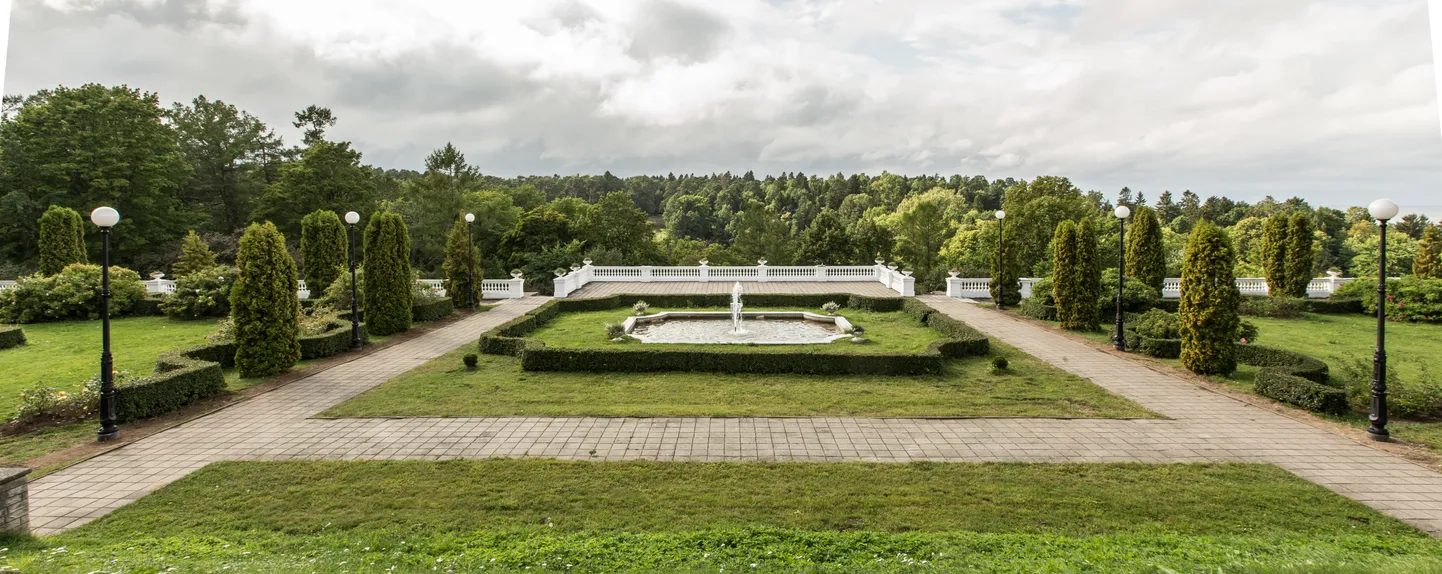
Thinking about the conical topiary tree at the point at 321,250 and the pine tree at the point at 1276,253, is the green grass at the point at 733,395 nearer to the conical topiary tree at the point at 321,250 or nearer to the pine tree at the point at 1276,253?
the conical topiary tree at the point at 321,250

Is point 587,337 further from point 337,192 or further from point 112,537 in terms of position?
point 337,192

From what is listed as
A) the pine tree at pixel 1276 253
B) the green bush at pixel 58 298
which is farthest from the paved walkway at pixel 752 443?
the pine tree at pixel 1276 253

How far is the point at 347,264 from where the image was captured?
75.6ft

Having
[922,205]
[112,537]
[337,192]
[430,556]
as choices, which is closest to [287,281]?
[112,537]

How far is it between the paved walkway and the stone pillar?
77 centimetres

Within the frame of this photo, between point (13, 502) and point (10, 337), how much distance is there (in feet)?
51.4

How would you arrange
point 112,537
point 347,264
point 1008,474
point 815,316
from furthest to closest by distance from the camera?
point 347,264 < point 815,316 < point 1008,474 < point 112,537

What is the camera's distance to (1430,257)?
922 inches

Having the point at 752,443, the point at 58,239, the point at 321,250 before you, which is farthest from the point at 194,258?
the point at 752,443

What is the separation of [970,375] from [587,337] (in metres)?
9.21

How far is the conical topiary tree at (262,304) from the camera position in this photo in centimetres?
1174

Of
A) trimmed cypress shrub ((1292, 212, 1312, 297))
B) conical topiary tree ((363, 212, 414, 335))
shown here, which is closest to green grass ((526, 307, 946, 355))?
conical topiary tree ((363, 212, 414, 335))

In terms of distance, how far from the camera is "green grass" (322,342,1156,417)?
32.0 ft

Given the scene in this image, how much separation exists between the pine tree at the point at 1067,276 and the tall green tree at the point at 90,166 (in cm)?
3943
